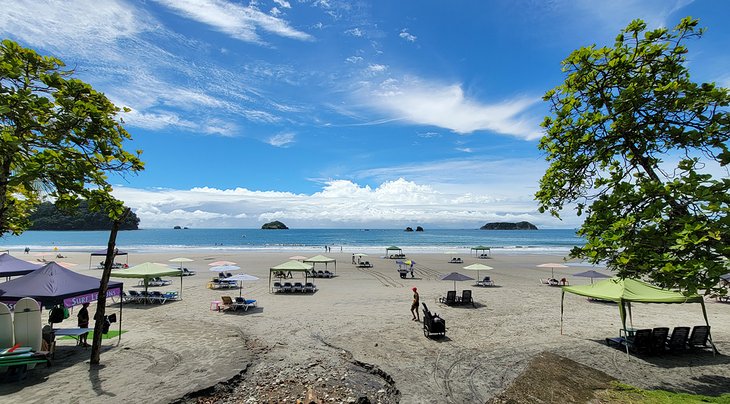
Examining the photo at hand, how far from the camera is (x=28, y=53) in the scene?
521cm

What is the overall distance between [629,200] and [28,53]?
9794 mm

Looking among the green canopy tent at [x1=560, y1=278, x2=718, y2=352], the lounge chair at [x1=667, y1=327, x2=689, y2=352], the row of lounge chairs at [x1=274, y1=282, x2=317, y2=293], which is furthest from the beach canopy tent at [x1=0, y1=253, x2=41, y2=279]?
the lounge chair at [x1=667, y1=327, x2=689, y2=352]

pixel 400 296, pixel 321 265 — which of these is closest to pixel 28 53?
pixel 400 296

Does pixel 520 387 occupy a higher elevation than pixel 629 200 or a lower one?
lower

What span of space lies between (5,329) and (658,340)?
18509 millimetres

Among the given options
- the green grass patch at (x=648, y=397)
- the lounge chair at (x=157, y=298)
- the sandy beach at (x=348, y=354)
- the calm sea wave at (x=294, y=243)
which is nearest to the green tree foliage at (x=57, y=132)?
the sandy beach at (x=348, y=354)

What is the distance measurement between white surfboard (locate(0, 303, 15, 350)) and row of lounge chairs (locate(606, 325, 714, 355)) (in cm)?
1719

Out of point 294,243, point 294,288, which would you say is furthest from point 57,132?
point 294,243

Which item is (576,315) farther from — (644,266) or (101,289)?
(101,289)

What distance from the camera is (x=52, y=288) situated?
1038cm

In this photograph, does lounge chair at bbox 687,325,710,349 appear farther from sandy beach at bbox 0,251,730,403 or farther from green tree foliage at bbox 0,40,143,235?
green tree foliage at bbox 0,40,143,235

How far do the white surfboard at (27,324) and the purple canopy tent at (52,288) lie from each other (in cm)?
47

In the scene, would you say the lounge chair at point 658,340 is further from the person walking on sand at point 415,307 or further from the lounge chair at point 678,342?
the person walking on sand at point 415,307

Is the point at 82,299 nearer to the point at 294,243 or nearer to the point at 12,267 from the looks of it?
the point at 12,267
